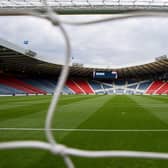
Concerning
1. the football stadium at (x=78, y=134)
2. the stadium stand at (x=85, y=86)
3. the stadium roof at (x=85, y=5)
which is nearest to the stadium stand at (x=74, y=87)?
the stadium stand at (x=85, y=86)

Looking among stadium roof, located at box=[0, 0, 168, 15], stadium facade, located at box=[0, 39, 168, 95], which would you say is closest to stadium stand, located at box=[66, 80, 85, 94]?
stadium facade, located at box=[0, 39, 168, 95]

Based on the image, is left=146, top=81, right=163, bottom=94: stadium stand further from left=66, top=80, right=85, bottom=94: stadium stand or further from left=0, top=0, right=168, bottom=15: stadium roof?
left=0, top=0, right=168, bottom=15: stadium roof

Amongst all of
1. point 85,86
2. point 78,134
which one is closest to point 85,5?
point 78,134

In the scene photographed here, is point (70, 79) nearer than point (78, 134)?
No

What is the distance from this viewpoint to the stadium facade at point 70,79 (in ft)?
166

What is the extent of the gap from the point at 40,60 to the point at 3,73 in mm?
13469

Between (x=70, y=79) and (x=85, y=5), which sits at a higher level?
(x=85, y=5)

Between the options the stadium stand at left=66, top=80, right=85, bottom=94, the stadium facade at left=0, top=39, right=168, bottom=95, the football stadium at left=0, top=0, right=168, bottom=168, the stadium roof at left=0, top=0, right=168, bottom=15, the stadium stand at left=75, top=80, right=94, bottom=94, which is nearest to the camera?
the football stadium at left=0, top=0, right=168, bottom=168

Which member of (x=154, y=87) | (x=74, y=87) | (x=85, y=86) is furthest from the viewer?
(x=85, y=86)

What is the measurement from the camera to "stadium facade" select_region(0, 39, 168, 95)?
50.5 m

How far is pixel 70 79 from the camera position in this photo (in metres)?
82.7

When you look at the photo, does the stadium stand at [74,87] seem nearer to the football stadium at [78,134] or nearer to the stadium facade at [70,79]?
the stadium facade at [70,79]

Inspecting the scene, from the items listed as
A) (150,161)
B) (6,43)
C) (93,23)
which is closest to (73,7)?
(150,161)

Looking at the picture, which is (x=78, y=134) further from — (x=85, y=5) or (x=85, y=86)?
(x=85, y=86)
